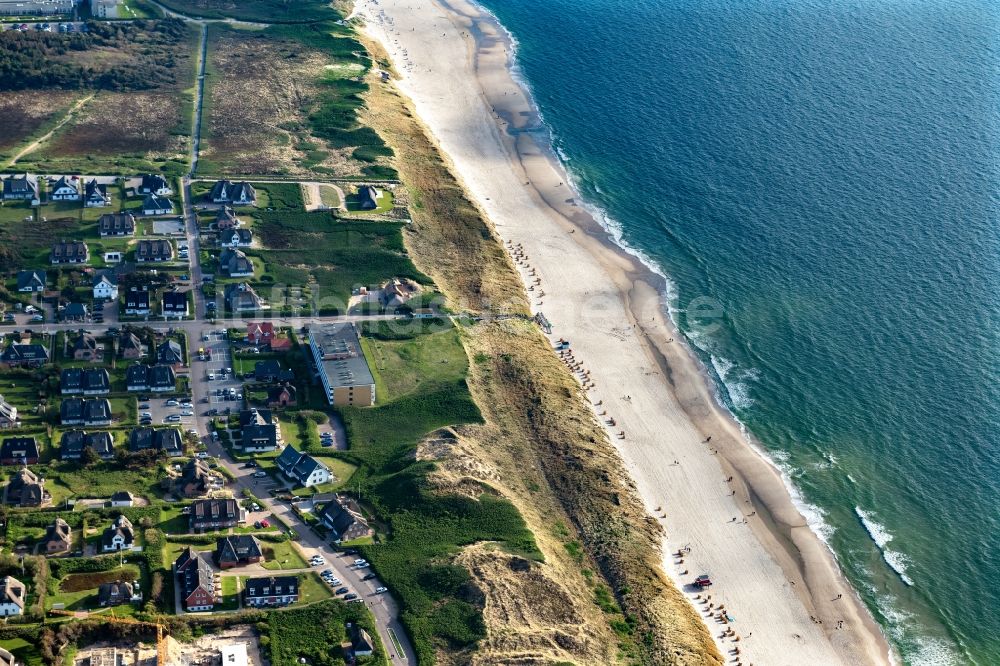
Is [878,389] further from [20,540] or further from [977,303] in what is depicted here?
[20,540]

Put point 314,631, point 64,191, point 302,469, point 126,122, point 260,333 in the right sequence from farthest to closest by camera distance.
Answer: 1. point 126,122
2. point 64,191
3. point 260,333
4. point 302,469
5. point 314,631

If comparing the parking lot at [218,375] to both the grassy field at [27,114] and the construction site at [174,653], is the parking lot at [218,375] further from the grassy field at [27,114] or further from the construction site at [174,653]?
the grassy field at [27,114]

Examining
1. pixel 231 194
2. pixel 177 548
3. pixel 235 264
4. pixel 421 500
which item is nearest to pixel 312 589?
pixel 177 548

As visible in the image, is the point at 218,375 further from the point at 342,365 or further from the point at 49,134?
the point at 49,134

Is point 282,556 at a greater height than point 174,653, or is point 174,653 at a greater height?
point 174,653

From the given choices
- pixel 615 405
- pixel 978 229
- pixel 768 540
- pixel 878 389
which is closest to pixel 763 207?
pixel 978 229

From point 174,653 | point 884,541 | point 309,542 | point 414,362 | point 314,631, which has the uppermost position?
point 174,653

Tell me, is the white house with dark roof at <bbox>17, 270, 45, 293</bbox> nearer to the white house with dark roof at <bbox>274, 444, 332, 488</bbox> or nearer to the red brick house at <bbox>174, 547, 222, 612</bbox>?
the white house with dark roof at <bbox>274, 444, 332, 488</bbox>

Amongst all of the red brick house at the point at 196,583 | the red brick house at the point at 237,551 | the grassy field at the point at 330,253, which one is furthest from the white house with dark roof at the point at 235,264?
the red brick house at the point at 196,583
